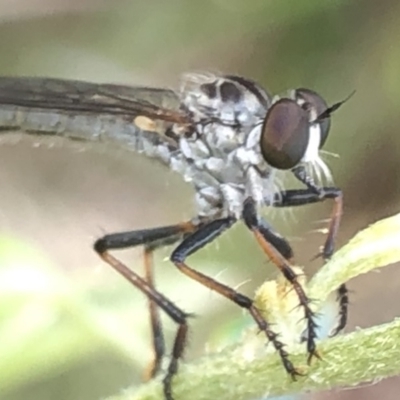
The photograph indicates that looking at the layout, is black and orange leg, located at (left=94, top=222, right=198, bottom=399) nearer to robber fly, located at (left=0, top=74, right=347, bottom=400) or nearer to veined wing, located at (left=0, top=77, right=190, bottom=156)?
robber fly, located at (left=0, top=74, right=347, bottom=400)

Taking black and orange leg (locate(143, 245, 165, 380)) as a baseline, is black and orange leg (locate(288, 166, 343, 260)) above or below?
above

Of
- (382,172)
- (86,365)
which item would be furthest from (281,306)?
(382,172)

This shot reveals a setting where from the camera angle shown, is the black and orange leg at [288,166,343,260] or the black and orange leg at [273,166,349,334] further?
the black and orange leg at [288,166,343,260]

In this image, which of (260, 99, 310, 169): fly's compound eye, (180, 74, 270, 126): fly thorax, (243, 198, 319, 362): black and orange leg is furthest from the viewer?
(180, 74, 270, 126): fly thorax

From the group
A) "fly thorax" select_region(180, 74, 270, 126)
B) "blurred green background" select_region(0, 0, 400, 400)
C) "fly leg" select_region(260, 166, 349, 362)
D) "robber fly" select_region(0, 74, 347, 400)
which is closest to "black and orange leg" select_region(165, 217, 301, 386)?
"robber fly" select_region(0, 74, 347, 400)

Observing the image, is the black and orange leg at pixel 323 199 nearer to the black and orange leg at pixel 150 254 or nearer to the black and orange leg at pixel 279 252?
the black and orange leg at pixel 279 252

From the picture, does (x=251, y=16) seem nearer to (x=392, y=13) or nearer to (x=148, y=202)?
(x=392, y=13)

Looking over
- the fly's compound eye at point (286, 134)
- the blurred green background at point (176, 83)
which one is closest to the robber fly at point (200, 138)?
the fly's compound eye at point (286, 134)

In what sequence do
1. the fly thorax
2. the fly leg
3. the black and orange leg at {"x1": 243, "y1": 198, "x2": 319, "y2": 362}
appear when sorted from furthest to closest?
1. the fly thorax
2. the fly leg
3. the black and orange leg at {"x1": 243, "y1": 198, "x2": 319, "y2": 362}

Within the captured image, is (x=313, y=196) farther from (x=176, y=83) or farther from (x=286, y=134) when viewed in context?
(x=176, y=83)
